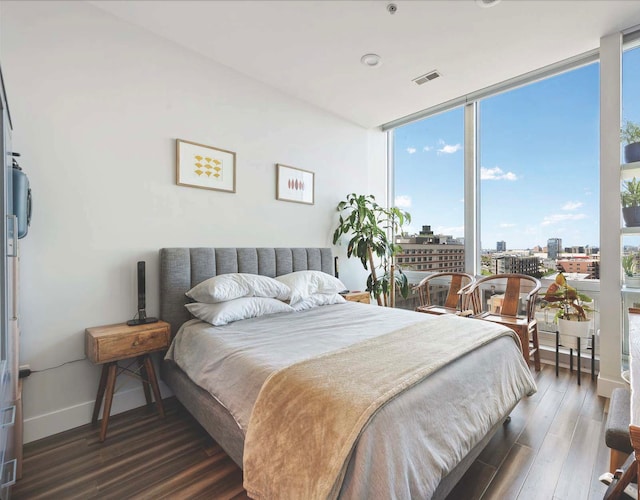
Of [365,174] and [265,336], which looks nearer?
[265,336]

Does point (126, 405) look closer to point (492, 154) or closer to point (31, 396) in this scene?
point (31, 396)

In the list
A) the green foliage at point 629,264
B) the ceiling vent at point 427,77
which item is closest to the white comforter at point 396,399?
the green foliage at point 629,264

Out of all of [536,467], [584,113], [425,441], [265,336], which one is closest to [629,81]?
[584,113]

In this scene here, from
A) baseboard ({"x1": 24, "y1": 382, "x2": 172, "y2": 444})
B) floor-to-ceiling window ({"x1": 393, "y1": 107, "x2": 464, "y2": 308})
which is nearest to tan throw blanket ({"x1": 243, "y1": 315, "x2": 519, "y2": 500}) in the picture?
baseboard ({"x1": 24, "y1": 382, "x2": 172, "y2": 444})

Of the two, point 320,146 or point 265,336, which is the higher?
point 320,146

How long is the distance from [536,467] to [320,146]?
3.43 m

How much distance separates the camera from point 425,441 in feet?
3.79

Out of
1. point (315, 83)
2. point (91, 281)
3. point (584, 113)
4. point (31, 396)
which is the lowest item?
point (31, 396)

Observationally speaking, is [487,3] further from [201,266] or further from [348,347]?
[201,266]

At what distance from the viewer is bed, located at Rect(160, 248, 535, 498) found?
1046 millimetres

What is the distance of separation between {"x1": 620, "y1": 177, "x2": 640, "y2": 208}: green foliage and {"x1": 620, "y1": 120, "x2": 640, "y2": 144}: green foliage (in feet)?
1.05

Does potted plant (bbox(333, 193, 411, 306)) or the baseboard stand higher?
potted plant (bbox(333, 193, 411, 306))

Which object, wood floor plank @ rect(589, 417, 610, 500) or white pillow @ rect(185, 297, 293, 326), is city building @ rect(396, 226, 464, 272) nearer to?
wood floor plank @ rect(589, 417, 610, 500)

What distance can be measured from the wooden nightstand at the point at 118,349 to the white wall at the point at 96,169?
0.14 metres
